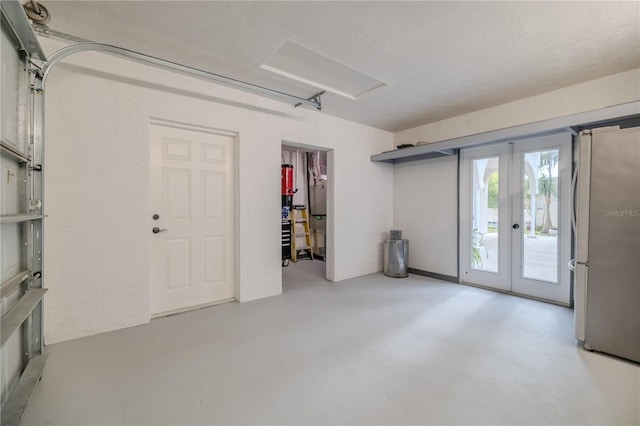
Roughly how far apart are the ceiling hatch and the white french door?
6.90ft

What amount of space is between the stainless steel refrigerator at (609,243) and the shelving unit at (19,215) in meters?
3.81

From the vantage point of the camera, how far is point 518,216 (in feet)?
11.9

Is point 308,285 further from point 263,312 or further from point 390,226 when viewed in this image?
point 390,226

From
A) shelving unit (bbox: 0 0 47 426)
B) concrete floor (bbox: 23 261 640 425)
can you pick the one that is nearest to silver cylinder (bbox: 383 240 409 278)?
concrete floor (bbox: 23 261 640 425)

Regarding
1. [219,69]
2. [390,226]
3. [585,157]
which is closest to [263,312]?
[219,69]

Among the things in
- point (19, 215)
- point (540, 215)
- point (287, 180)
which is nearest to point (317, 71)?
point (19, 215)

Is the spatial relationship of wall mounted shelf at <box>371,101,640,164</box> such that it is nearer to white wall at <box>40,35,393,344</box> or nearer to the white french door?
the white french door

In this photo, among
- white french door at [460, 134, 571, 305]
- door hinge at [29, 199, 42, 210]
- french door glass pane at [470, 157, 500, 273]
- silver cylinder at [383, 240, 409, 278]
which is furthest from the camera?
silver cylinder at [383, 240, 409, 278]

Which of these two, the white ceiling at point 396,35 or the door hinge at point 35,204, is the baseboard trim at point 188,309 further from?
the white ceiling at point 396,35

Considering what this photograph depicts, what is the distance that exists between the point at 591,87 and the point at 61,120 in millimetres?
5369

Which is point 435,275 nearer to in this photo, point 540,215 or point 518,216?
point 518,216

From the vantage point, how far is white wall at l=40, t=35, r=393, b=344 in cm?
231

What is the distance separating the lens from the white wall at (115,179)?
2.31 meters

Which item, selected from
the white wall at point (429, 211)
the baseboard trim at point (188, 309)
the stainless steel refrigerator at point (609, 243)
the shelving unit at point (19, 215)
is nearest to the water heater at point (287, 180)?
the white wall at point (429, 211)
